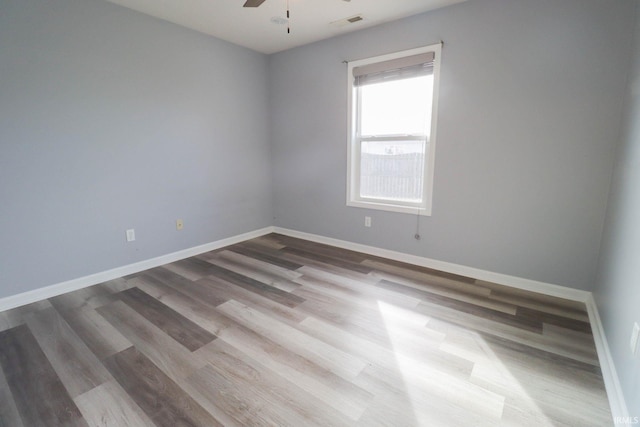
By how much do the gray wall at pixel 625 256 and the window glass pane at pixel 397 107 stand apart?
144 centimetres

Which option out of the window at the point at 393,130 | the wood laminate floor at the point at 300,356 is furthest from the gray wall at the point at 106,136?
the window at the point at 393,130

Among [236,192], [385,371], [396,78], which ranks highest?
[396,78]

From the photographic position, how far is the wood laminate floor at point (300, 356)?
1.41 meters

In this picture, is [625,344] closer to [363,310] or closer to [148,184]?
[363,310]

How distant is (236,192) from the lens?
3.98 metres

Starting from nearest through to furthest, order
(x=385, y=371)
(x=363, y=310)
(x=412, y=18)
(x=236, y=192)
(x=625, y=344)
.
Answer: (x=625, y=344) < (x=385, y=371) < (x=363, y=310) < (x=412, y=18) < (x=236, y=192)

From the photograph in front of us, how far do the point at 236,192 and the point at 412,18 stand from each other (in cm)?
285

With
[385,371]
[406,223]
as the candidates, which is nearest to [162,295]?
[385,371]

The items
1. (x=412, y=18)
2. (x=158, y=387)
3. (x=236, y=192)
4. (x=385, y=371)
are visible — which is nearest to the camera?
(x=158, y=387)

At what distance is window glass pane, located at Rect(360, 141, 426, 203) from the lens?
10.3 feet

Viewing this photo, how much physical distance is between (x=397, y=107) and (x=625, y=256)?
7.47 ft

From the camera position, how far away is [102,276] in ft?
9.23

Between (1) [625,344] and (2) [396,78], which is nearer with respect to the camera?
(1) [625,344]

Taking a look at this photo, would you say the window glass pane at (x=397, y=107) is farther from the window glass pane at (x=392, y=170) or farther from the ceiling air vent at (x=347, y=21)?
the ceiling air vent at (x=347, y=21)
